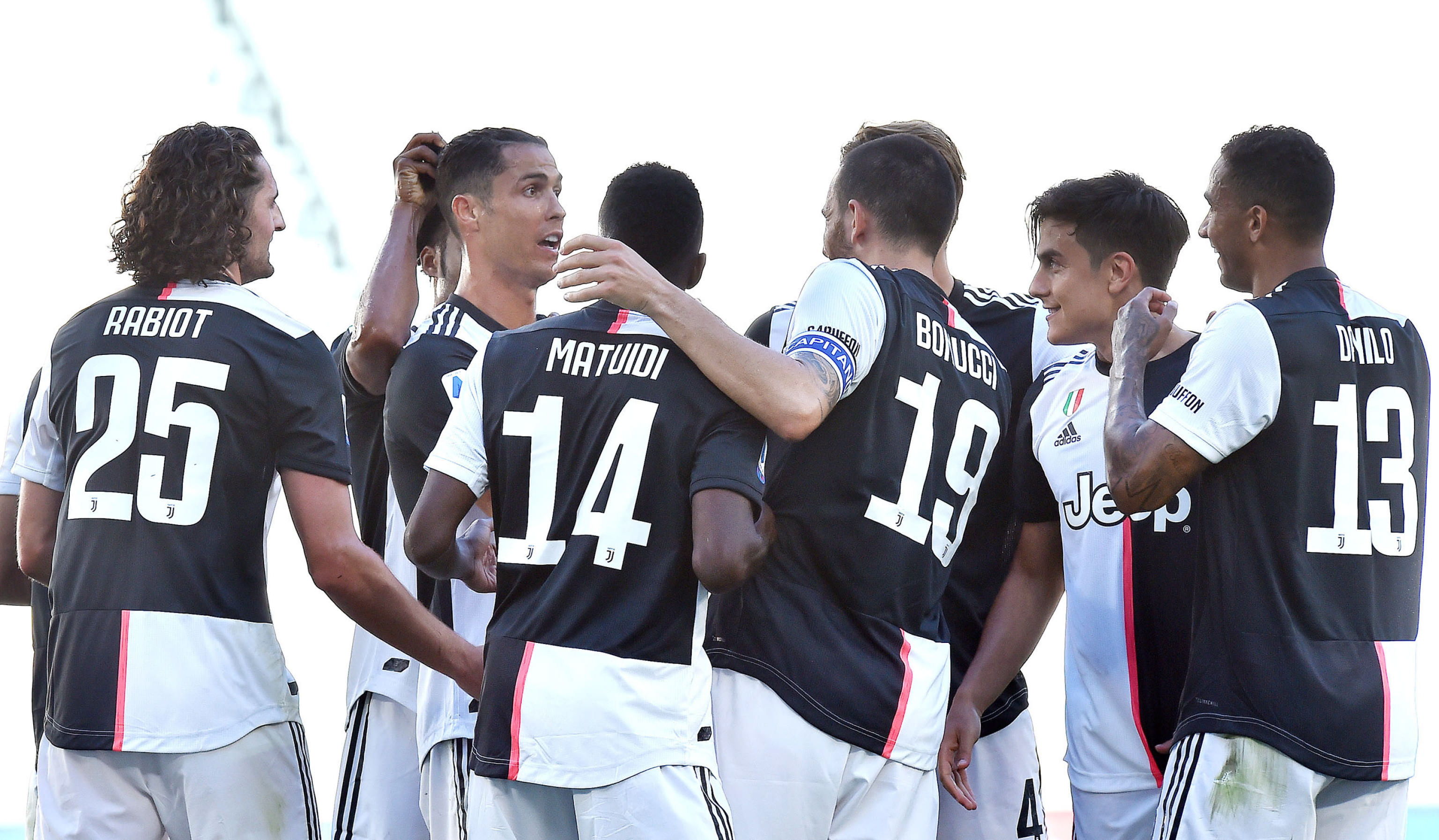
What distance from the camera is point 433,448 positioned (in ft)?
9.79

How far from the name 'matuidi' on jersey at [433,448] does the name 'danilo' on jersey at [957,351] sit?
3.51 feet

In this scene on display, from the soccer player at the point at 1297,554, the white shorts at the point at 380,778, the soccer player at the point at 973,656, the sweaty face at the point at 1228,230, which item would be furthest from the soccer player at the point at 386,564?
the sweaty face at the point at 1228,230

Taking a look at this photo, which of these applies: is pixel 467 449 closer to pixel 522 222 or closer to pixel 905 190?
pixel 522 222

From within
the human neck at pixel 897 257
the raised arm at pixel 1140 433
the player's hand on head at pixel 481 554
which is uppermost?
the human neck at pixel 897 257

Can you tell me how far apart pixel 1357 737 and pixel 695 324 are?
63.0 inches

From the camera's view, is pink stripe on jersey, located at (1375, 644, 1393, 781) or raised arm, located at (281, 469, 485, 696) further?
raised arm, located at (281, 469, 485, 696)

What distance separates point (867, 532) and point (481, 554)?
0.86m

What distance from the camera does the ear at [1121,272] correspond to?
3.66 m

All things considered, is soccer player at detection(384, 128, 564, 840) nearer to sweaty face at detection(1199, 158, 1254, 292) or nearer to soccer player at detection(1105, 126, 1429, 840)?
soccer player at detection(1105, 126, 1429, 840)

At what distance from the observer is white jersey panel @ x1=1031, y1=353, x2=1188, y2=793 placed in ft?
10.5

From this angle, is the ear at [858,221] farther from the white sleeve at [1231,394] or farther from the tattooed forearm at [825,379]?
the white sleeve at [1231,394]

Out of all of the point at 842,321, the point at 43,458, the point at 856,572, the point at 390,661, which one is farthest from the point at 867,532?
the point at 43,458

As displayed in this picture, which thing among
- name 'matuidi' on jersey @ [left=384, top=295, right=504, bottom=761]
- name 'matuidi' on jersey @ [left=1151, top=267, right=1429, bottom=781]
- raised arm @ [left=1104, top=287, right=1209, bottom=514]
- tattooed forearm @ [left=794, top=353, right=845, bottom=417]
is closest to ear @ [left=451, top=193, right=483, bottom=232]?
name 'matuidi' on jersey @ [left=384, top=295, right=504, bottom=761]

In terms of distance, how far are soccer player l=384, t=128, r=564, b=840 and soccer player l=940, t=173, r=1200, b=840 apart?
3.90 feet
